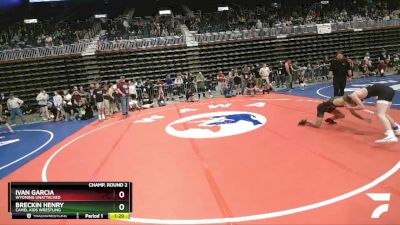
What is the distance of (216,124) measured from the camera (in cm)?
974

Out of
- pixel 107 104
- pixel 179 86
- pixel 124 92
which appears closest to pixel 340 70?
pixel 124 92

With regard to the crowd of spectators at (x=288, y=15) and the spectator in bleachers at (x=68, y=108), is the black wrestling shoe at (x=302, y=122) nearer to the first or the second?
the spectator in bleachers at (x=68, y=108)

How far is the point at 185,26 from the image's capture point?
24.4 metres

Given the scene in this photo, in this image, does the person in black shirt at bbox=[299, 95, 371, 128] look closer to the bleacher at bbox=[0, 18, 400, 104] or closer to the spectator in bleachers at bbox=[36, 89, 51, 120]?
the spectator in bleachers at bbox=[36, 89, 51, 120]

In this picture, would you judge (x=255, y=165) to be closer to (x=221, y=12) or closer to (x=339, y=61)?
(x=339, y=61)

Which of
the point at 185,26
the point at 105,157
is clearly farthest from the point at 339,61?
the point at 185,26

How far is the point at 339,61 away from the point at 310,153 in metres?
4.34

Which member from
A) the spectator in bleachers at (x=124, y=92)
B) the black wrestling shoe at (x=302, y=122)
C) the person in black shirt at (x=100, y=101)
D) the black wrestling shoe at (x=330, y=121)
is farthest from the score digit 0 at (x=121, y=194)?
the person in black shirt at (x=100, y=101)

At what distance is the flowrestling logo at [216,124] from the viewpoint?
28.9 feet

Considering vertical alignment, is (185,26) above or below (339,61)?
above
